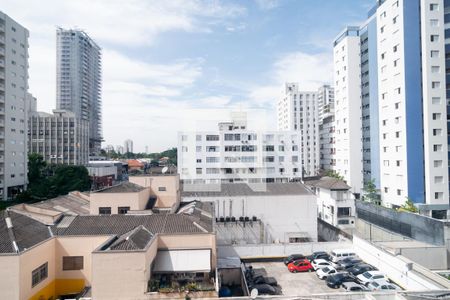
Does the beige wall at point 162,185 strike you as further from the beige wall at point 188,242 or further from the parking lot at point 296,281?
the beige wall at point 188,242

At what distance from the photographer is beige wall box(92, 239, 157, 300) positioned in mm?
12086

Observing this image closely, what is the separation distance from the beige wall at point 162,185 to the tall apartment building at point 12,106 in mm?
31327

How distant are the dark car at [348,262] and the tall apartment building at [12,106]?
1865 inches

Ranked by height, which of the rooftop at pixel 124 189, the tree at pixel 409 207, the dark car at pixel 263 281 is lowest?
the dark car at pixel 263 281

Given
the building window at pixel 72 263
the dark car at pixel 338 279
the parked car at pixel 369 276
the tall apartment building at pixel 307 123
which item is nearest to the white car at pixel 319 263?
the dark car at pixel 338 279

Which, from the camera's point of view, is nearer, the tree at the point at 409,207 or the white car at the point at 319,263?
the white car at the point at 319,263

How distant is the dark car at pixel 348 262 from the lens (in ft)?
66.0

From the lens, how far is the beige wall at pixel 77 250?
49.9 ft

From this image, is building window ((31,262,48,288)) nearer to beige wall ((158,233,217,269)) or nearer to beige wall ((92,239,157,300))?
beige wall ((92,239,157,300))

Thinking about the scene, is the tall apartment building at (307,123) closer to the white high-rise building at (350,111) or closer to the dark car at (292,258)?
the white high-rise building at (350,111)

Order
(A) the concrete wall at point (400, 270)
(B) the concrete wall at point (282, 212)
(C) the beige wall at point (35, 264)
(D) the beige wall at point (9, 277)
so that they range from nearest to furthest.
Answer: (D) the beige wall at point (9, 277)
(C) the beige wall at point (35, 264)
(A) the concrete wall at point (400, 270)
(B) the concrete wall at point (282, 212)

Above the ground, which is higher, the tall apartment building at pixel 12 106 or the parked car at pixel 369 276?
the tall apartment building at pixel 12 106

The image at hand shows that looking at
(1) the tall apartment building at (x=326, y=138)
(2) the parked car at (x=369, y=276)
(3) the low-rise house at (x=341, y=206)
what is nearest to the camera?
(2) the parked car at (x=369, y=276)

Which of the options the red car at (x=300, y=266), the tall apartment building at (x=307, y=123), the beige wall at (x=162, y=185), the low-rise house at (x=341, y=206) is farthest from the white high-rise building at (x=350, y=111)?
the tall apartment building at (x=307, y=123)
